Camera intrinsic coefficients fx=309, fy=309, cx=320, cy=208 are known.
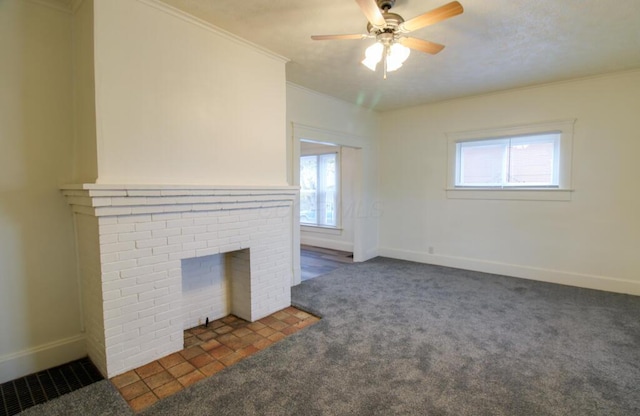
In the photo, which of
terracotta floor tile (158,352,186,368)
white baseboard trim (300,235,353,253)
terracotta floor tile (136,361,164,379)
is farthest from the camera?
white baseboard trim (300,235,353,253)

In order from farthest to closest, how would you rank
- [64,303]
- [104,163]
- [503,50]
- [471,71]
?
[471,71] < [503,50] < [64,303] < [104,163]

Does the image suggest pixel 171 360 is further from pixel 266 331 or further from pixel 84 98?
pixel 84 98

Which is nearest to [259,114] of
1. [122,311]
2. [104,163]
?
[104,163]

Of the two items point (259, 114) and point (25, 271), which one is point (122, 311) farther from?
point (259, 114)

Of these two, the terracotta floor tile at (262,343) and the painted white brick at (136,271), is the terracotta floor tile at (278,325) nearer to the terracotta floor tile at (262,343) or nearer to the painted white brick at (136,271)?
the terracotta floor tile at (262,343)

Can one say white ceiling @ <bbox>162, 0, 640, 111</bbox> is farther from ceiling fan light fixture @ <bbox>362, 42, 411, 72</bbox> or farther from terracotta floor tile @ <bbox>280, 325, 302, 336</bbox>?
terracotta floor tile @ <bbox>280, 325, 302, 336</bbox>

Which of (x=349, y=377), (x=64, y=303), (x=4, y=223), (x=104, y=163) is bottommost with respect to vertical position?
(x=349, y=377)

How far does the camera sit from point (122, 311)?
2174 millimetres

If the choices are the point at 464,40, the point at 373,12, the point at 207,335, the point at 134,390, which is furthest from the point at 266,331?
the point at 464,40

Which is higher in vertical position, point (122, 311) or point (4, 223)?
point (4, 223)

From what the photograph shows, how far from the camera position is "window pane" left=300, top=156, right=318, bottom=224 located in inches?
276

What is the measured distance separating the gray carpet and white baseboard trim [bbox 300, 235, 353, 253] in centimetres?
267

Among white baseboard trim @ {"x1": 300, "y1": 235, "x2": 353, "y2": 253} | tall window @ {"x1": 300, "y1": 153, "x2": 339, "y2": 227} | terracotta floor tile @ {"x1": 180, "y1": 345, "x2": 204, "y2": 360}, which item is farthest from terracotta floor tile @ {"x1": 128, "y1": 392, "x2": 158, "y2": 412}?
tall window @ {"x1": 300, "y1": 153, "x2": 339, "y2": 227}

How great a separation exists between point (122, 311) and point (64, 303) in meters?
0.65
